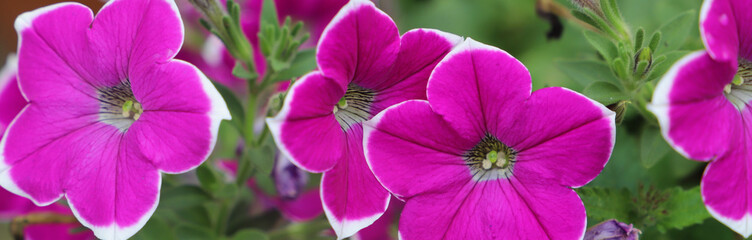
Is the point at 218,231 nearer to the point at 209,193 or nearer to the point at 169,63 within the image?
the point at 209,193

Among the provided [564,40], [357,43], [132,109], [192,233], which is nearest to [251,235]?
[192,233]

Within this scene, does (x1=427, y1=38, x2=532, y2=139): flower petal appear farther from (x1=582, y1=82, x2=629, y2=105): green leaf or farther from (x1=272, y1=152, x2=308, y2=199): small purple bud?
(x1=272, y1=152, x2=308, y2=199): small purple bud

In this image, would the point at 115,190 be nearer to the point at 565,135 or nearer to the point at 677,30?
the point at 565,135

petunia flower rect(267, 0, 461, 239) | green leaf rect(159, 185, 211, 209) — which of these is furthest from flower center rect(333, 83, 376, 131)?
green leaf rect(159, 185, 211, 209)

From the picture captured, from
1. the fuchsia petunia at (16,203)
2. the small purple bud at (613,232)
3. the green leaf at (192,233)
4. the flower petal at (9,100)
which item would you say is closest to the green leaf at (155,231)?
the green leaf at (192,233)

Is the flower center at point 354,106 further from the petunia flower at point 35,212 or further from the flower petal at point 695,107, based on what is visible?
the petunia flower at point 35,212
